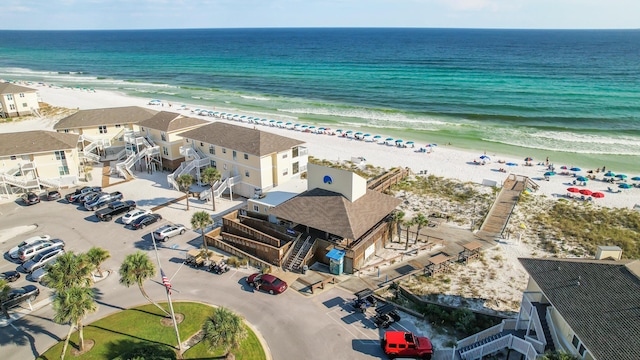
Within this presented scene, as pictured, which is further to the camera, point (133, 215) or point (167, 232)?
point (133, 215)

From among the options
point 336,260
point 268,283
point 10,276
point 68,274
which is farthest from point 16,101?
point 336,260

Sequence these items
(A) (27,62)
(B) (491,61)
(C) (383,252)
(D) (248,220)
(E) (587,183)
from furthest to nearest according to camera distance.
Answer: (A) (27,62)
(B) (491,61)
(E) (587,183)
(D) (248,220)
(C) (383,252)

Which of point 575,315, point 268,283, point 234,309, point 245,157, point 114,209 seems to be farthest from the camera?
point 245,157

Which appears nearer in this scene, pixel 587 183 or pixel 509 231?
pixel 509 231

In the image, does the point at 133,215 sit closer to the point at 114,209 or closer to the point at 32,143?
the point at 114,209

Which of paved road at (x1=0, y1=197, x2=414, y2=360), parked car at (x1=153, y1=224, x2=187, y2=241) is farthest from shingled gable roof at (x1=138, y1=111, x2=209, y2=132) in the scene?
paved road at (x1=0, y1=197, x2=414, y2=360)

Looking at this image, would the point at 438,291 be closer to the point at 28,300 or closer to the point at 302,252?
the point at 302,252

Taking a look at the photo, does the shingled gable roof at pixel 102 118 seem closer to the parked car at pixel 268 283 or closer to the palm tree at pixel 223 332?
the parked car at pixel 268 283

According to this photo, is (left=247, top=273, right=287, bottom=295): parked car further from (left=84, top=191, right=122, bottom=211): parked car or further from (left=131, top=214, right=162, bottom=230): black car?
(left=84, top=191, right=122, bottom=211): parked car

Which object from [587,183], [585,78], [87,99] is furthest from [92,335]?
[585,78]
